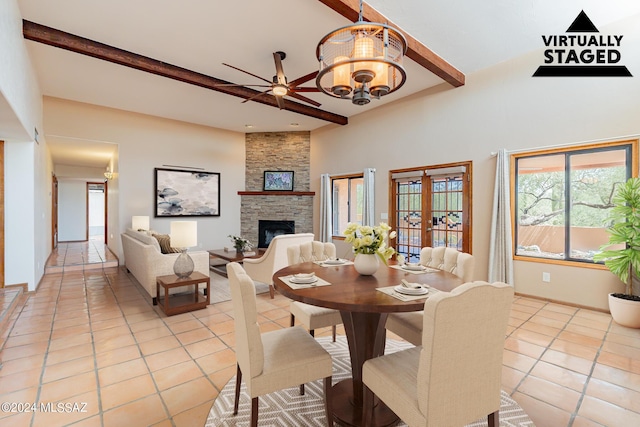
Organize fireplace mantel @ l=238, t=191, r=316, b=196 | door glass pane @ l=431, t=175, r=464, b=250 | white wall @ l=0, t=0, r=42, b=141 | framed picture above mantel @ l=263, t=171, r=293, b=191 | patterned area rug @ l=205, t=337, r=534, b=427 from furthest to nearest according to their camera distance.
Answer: framed picture above mantel @ l=263, t=171, r=293, b=191 < fireplace mantel @ l=238, t=191, r=316, b=196 < door glass pane @ l=431, t=175, r=464, b=250 < white wall @ l=0, t=0, r=42, b=141 < patterned area rug @ l=205, t=337, r=534, b=427

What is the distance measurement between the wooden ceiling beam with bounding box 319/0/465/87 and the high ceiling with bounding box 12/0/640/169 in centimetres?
Result: 6

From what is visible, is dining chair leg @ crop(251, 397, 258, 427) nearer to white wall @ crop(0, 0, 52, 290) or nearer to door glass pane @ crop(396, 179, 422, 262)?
white wall @ crop(0, 0, 52, 290)

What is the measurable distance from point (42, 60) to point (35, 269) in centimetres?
292

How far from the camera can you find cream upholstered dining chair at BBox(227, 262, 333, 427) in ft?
4.86

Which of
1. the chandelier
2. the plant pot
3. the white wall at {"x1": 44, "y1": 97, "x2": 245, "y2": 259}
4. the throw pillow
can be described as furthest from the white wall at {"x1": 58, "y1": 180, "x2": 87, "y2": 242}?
the plant pot

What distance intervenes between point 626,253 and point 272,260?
4.01m

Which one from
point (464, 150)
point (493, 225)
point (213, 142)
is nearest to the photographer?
point (493, 225)

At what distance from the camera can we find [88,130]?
577 cm

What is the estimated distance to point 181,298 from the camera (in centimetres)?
404

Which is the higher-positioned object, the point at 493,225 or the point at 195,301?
the point at 493,225

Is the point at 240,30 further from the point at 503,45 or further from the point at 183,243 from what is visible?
the point at 503,45

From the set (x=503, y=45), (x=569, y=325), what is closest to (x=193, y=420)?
(x=569, y=325)

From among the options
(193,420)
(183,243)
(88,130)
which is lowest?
(193,420)

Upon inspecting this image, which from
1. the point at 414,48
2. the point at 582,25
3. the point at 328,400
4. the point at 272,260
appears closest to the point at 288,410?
the point at 328,400
